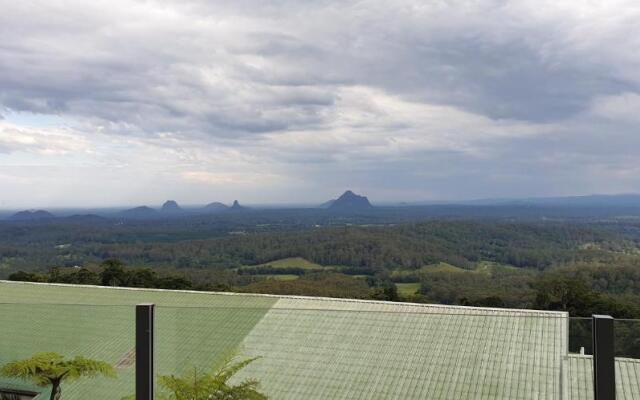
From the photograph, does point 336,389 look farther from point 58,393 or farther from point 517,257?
point 517,257

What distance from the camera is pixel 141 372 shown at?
2.38 m

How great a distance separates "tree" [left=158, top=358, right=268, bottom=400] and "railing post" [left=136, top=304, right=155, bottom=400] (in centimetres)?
11

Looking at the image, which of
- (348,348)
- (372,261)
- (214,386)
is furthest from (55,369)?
(372,261)

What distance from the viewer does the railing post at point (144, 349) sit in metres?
2.37

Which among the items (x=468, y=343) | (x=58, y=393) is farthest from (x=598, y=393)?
(x=58, y=393)

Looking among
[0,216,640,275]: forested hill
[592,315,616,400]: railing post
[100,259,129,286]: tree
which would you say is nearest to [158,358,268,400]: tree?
[592,315,616,400]: railing post

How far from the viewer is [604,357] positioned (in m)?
2.04

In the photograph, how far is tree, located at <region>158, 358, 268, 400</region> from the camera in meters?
2.51

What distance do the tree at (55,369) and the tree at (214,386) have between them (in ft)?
1.69

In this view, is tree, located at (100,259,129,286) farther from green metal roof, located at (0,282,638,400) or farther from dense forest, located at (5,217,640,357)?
green metal roof, located at (0,282,638,400)

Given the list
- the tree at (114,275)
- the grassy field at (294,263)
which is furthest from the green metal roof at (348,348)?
the grassy field at (294,263)

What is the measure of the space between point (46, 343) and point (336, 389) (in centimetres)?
165

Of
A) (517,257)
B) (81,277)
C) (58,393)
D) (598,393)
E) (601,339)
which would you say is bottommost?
(517,257)

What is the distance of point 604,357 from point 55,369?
2764 mm
